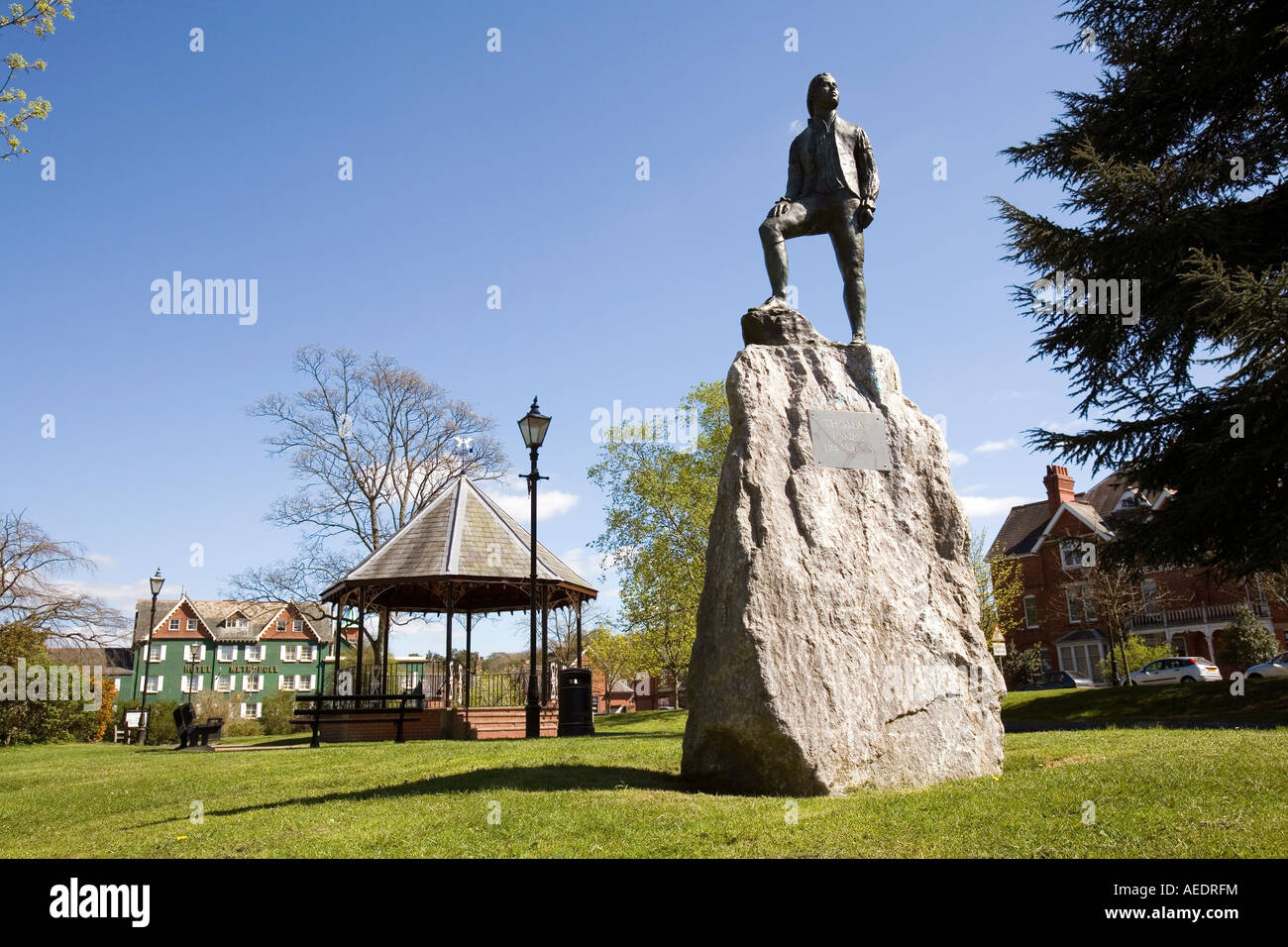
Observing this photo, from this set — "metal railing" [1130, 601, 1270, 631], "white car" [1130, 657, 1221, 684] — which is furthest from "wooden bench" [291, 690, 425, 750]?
"metal railing" [1130, 601, 1270, 631]

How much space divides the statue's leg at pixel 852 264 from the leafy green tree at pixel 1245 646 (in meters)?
30.3

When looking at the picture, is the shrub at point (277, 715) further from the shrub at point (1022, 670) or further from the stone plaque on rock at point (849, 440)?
the shrub at point (1022, 670)

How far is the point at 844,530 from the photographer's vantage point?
278 inches

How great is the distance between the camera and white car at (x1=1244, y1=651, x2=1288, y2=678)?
29188 mm

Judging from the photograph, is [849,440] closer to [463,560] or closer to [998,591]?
[463,560]

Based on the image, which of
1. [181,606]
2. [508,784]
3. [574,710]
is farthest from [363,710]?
[181,606]

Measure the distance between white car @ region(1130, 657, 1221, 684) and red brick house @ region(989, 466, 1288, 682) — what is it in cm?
389

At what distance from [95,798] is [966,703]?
868cm

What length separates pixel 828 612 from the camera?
21.9ft

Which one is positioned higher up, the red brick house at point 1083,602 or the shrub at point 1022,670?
the red brick house at point 1083,602

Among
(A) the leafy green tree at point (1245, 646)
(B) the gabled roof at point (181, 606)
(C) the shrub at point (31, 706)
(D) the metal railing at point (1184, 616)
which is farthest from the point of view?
(B) the gabled roof at point (181, 606)

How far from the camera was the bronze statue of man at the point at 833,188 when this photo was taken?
8625 millimetres

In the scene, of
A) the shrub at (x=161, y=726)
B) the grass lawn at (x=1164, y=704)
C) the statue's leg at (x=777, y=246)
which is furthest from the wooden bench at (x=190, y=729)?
the grass lawn at (x=1164, y=704)

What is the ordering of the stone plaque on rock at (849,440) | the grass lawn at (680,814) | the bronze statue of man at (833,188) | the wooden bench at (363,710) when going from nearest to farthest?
the grass lawn at (680,814), the stone plaque on rock at (849,440), the bronze statue of man at (833,188), the wooden bench at (363,710)
